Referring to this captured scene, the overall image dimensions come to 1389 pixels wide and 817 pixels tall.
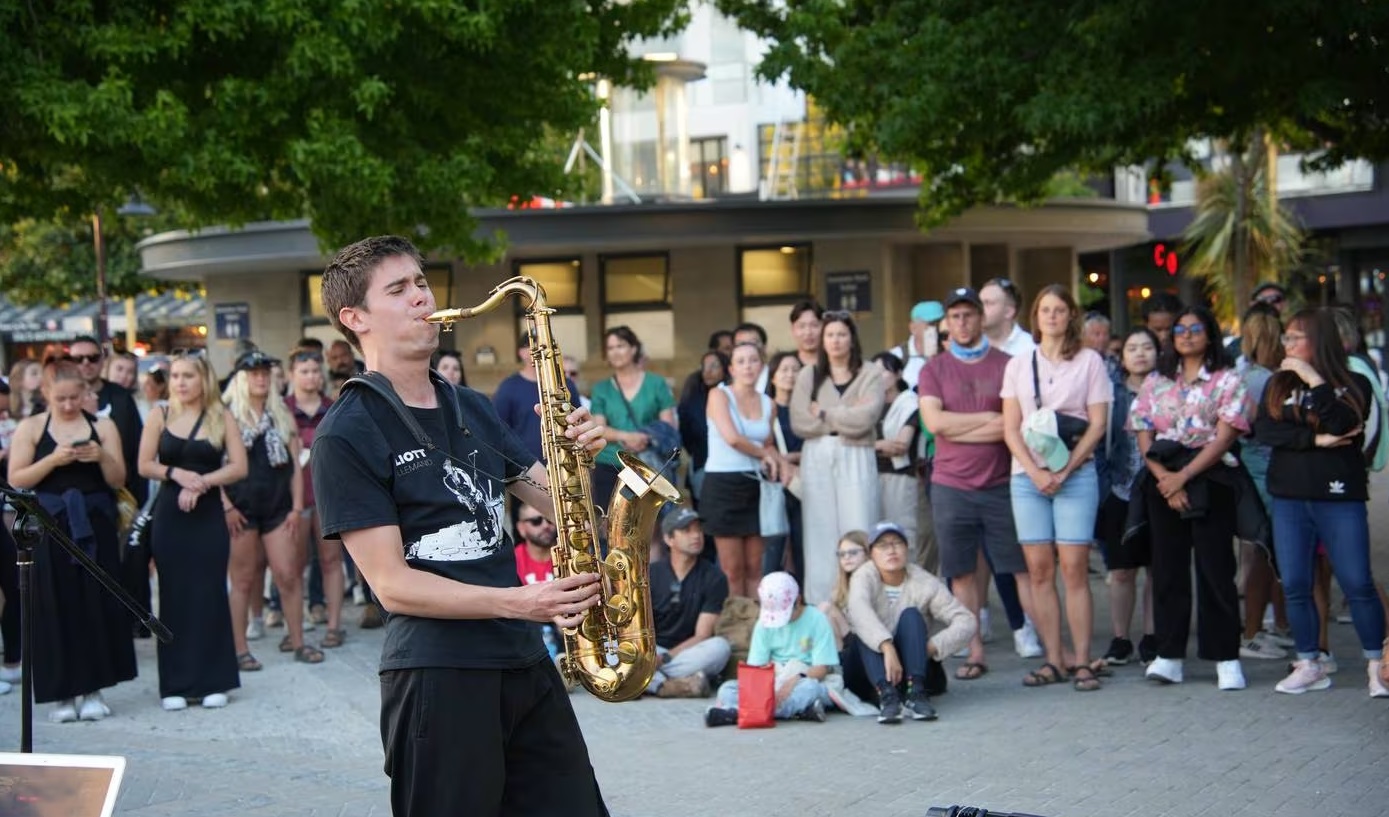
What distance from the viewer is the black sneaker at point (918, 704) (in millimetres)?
8148

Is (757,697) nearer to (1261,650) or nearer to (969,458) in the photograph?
(969,458)

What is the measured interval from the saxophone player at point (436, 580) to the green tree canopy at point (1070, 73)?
8.79m

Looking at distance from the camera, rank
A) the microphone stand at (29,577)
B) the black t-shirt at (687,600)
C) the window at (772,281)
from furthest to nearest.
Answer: the window at (772,281) → the black t-shirt at (687,600) → the microphone stand at (29,577)

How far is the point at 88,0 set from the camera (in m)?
12.2

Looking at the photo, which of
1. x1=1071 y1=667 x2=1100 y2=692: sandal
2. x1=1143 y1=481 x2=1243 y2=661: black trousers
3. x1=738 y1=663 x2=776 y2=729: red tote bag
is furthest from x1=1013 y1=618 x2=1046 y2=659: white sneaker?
x1=738 y1=663 x2=776 y2=729: red tote bag

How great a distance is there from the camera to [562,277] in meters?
25.8

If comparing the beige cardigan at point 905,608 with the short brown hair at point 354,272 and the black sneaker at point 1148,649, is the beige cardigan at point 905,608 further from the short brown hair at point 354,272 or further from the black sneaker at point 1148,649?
the short brown hair at point 354,272

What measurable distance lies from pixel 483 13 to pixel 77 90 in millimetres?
3241

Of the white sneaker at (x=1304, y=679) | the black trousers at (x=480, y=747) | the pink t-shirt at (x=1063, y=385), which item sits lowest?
the white sneaker at (x=1304, y=679)

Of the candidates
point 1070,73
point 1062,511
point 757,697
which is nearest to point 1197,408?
point 1062,511

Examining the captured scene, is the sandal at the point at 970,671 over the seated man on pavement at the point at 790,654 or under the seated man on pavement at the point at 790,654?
under

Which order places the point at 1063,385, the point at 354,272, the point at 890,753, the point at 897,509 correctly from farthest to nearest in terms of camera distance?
the point at 897,509, the point at 1063,385, the point at 890,753, the point at 354,272

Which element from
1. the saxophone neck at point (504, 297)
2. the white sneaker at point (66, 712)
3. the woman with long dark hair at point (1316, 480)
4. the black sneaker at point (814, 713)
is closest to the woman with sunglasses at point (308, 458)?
the white sneaker at point (66, 712)

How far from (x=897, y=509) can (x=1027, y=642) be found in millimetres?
1210
